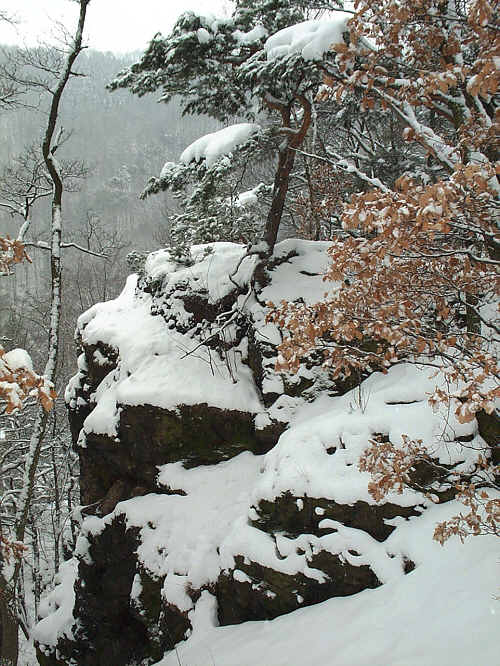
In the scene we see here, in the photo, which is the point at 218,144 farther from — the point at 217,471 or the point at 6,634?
the point at 6,634

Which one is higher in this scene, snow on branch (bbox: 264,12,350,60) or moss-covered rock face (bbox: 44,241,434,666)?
snow on branch (bbox: 264,12,350,60)

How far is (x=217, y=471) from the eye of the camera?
6887mm

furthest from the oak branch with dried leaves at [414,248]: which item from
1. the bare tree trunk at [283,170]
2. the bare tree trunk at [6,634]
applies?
the bare tree trunk at [6,634]

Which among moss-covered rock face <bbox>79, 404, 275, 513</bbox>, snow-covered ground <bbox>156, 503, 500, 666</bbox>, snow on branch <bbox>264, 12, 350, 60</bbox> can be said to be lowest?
snow-covered ground <bbox>156, 503, 500, 666</bbox>

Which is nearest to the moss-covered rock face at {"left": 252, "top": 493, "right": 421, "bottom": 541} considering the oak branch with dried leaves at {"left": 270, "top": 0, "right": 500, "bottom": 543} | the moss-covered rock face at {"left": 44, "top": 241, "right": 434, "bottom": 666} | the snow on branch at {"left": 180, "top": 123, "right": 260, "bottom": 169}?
the moss-covered rock face at {"left": 44, "top": 241, "right": 434, "bottom": 666}

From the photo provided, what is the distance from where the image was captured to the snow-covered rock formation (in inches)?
180

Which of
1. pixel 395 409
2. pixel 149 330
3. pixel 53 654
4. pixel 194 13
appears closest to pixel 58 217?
pixel 149 330

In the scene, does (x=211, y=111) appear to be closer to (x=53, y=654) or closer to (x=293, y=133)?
(x=293, y=133)

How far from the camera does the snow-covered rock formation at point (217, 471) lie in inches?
180

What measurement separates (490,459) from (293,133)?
19.6 ft

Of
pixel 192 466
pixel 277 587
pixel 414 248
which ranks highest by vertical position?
pixel 414 248

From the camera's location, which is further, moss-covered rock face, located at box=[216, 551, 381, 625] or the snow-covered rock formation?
the snow-covered rock formation

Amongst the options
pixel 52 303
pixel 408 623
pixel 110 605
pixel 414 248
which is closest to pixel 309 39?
pixel 414 248

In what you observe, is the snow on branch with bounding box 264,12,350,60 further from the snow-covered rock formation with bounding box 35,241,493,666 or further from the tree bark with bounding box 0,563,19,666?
the tree bark with bounding box 0,563,19,666
